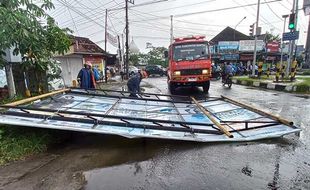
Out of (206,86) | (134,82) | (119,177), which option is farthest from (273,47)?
(119,177)

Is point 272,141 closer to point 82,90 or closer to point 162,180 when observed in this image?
point 162,180

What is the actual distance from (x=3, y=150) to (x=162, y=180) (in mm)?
2863

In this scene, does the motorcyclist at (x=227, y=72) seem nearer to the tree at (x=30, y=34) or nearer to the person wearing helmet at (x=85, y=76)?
the person wearing helmet at (x=85, y=76)

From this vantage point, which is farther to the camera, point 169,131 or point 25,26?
point 25,26

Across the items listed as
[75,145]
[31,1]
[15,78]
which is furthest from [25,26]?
[15,78]

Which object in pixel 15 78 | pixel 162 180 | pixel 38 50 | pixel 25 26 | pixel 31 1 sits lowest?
pixel 162 180

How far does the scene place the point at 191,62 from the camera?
38.9 feet

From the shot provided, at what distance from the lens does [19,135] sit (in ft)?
14.9

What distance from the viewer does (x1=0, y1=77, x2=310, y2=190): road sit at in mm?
3240

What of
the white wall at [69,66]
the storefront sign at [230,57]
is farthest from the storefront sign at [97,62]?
the storefront sign at [230,57]

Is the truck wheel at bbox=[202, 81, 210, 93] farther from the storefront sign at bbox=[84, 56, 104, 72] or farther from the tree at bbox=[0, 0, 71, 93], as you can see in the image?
the storefront sign at bbox=[84, 56, 104, 72]

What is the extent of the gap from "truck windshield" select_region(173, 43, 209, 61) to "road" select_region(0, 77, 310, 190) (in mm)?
7566

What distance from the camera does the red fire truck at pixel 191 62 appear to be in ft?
38.9

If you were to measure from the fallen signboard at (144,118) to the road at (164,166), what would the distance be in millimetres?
274
